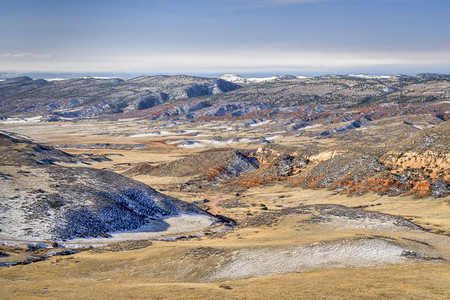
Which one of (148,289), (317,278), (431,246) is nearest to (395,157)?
(431,246)

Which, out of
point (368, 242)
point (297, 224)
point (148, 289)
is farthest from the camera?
point (297, 224)

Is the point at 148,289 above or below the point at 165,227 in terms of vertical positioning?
above

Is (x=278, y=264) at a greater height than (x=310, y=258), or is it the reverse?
(x=310, y=258)

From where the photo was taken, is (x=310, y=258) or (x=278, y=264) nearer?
(x=278, y=264)

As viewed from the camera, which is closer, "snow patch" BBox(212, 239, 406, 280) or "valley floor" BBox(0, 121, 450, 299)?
"valley floor" BBox(0, 121, 450, 299)

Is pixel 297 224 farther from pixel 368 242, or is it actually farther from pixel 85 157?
pixel 85 157

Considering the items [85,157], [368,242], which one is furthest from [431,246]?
[85,157]

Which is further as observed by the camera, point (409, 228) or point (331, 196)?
point (331, 196)

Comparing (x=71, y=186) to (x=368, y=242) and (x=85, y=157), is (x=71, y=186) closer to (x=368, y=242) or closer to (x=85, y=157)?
(x=368, y=242)

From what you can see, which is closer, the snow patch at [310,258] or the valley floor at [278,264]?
the valley floor at [278,264]

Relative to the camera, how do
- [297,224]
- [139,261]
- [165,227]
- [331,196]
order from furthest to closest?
Result: [331,196]
[165,227]
[297,224]
[139,261]
